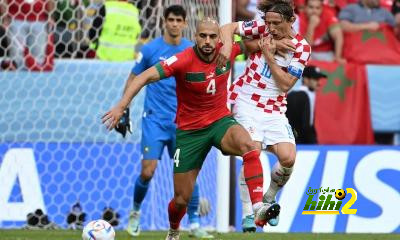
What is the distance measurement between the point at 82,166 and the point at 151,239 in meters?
2.57

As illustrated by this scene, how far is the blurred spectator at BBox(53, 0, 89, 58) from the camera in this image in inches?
563

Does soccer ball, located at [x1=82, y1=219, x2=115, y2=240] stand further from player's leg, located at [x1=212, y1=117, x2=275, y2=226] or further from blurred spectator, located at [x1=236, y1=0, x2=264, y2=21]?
blurred spectator, located at [x1=236, y1=0, x2=264, y2=21]

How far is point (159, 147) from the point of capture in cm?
1253

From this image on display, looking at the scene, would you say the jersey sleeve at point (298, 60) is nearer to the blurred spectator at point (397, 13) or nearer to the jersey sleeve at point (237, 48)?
the jersey sleeve at point (237, 48)

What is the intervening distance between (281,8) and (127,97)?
1747 mm

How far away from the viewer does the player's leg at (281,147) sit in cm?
1068

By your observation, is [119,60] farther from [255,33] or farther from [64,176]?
[255,33]

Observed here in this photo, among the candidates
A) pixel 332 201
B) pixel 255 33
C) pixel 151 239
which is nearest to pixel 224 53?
pixel 255 33

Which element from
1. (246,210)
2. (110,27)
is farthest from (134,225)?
(110,27)

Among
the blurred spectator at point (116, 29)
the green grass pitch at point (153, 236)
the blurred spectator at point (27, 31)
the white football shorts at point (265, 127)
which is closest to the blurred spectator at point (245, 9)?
the blurred spectator at point (116, 29)

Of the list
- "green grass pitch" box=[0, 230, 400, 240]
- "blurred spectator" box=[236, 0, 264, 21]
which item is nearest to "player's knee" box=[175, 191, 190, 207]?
"green grass pitch" box=[0, 230, 400, 240]

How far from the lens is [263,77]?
1068cm

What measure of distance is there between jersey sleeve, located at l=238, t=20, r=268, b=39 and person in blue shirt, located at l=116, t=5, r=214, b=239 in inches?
75.7

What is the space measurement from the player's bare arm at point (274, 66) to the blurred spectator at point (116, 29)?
463cm
